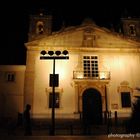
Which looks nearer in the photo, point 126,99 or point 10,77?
point 126,99

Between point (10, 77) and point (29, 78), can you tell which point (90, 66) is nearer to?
point (29, 78)

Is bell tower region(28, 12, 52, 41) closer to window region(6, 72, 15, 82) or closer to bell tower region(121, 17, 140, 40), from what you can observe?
window region(6, 72, 15, 82)

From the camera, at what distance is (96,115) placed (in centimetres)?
2388

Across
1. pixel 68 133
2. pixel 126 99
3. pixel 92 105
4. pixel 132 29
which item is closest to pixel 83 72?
pixel 92 105

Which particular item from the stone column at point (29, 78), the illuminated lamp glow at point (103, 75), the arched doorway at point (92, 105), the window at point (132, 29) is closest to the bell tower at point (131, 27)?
the window at point (132, 29)

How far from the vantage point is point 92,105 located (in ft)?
79.4

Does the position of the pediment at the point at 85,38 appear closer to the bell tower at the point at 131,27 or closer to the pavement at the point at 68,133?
the bell tower at the point at 131,27

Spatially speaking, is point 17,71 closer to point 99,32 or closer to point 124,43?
point 99,32

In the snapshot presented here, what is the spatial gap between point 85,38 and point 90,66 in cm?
338

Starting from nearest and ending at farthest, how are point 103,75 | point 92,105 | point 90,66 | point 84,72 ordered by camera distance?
1. point 92,105
2. point 103,75
3. point 84,72
4. point 90,66

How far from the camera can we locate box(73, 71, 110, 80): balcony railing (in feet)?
80.0

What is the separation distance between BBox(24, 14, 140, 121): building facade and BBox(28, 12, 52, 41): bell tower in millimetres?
116

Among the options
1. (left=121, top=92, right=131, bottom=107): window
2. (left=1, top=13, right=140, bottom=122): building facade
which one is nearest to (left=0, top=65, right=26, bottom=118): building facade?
(left=1, top=13, right=140, bottom=122): building facade

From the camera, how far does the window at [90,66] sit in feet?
81.9
